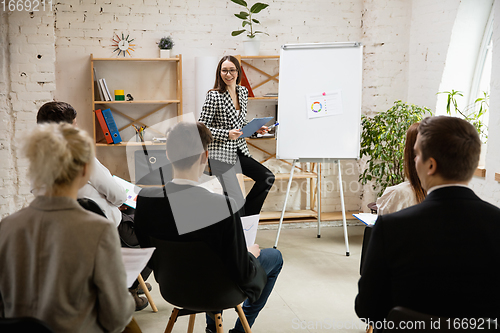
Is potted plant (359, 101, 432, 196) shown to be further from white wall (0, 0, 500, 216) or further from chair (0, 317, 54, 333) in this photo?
chair (0, 317, 54, 333)

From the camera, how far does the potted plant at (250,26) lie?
13.2 ft

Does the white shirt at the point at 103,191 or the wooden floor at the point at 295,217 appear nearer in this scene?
the white shirt at the point at 103,191

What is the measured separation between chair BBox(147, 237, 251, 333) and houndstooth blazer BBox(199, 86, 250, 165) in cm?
166

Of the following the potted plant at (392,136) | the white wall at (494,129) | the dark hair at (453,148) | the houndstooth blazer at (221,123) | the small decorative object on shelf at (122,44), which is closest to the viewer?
the dark hair at (453,148)

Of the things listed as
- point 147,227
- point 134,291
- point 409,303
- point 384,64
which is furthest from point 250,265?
point 384,64

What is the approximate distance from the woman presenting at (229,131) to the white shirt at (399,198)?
57.4 inches

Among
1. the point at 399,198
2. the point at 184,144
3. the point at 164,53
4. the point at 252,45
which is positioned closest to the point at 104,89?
the point at 164,53

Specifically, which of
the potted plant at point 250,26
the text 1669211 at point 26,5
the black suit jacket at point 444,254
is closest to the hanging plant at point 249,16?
the potted plant at point 250,26

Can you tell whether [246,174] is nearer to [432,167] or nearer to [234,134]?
[234,134]

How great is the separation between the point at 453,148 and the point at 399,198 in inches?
31.6

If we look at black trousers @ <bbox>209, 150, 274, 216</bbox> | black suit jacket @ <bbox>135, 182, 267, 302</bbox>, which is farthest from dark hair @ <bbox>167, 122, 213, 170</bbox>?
black trousers @ <bbox>209, 150, 274, 216</bbox>

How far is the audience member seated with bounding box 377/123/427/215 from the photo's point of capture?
176 centimetres

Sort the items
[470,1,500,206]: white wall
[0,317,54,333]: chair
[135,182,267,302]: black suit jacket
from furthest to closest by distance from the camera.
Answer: [470,1,500,206]: white wall
[135,182,267,302]: black suit jacket
[0,317,54,333]: chair

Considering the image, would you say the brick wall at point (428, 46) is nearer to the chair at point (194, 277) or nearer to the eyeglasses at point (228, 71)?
the eyeglasses at point (228, 71)
